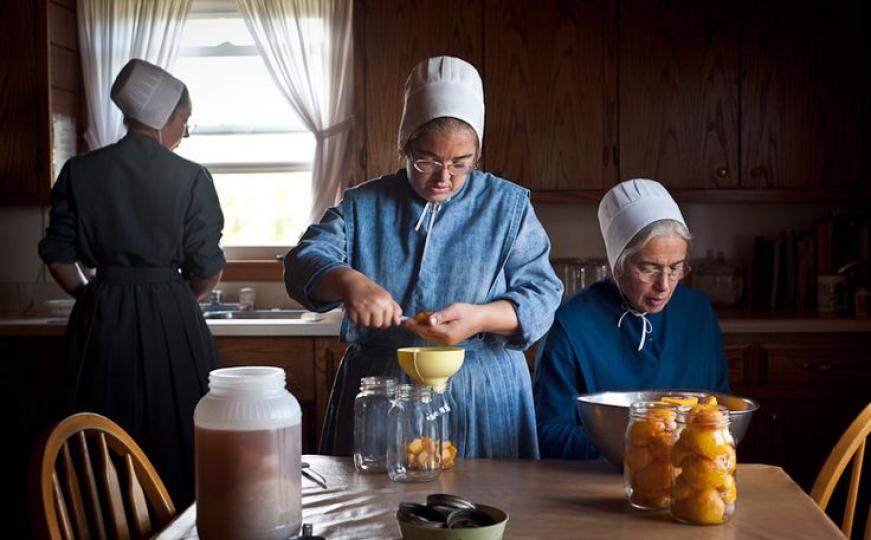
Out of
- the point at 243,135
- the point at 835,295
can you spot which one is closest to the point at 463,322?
the point at 835,295

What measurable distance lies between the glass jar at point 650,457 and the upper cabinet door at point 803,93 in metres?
2.56

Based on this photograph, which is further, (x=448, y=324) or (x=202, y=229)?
(x=202, y=229)

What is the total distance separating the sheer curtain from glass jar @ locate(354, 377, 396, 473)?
2978 mm

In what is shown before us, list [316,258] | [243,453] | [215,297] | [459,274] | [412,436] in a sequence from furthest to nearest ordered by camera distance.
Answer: [215,297] → [459,274] → [316,258] → [412,436] → [243,453]

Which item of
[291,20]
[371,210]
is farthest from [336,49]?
[371,210]

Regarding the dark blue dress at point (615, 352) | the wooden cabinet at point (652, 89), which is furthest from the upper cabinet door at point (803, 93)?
the dark blue dress at point (615, 352)

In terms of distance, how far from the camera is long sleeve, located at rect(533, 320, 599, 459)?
79.0 inches

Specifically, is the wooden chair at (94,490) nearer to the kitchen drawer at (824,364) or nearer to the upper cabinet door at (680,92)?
the kitchen drawer at (824,364)

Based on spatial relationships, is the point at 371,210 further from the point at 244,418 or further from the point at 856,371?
the point at 856,371

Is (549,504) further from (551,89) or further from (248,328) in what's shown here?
(551,89)

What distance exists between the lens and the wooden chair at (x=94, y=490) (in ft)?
4.45

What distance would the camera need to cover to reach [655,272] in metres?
2.22

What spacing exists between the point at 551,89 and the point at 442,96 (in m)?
1.92

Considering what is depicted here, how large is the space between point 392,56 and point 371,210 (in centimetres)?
187
